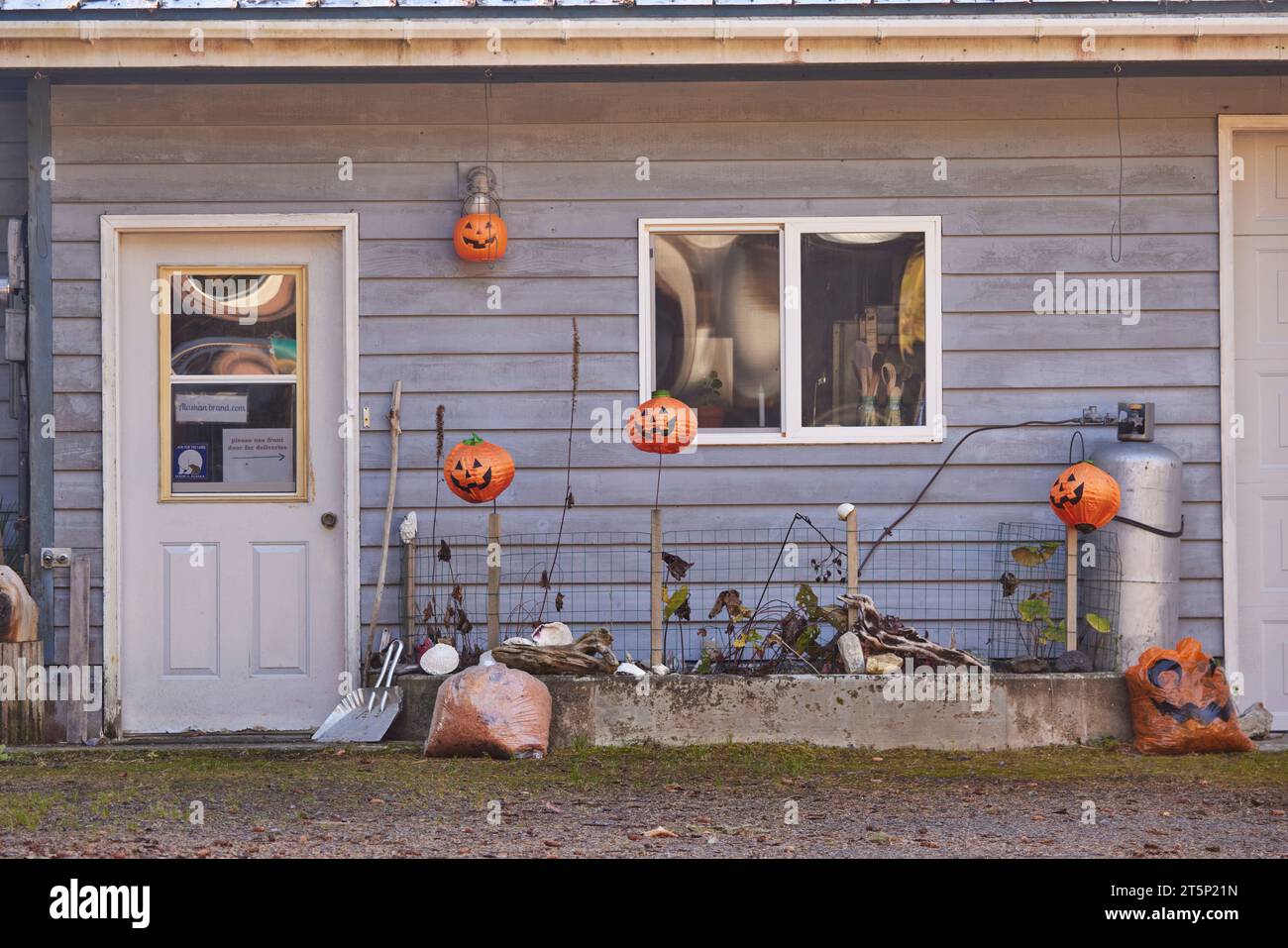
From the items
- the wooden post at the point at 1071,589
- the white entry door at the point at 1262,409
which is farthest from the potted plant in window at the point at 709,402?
the white entry door at the point at 1262,409

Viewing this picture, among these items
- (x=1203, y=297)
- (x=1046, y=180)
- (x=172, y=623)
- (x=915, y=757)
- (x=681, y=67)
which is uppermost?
(x=681, y=67)

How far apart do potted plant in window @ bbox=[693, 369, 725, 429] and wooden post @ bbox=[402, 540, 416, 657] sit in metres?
1.58

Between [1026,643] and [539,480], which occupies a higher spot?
[539,480]

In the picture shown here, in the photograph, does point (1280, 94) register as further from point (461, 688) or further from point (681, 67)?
point (461, 688)

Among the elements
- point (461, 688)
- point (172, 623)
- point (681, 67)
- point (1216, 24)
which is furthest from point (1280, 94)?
point (172, 623)

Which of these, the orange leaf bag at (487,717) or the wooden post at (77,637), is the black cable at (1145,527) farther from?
the wooden post at (77,637)

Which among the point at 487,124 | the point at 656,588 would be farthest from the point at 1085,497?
the point at 487,124

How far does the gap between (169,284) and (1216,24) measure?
5.16 meters

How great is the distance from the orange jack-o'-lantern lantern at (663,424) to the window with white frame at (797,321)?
589mm

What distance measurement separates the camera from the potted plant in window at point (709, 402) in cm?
742

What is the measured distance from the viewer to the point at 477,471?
676 centimetres

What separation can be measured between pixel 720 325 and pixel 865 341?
74 cm

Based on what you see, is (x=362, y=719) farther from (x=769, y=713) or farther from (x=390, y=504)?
(x=769, y=713)

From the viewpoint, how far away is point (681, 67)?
7.16 meters
